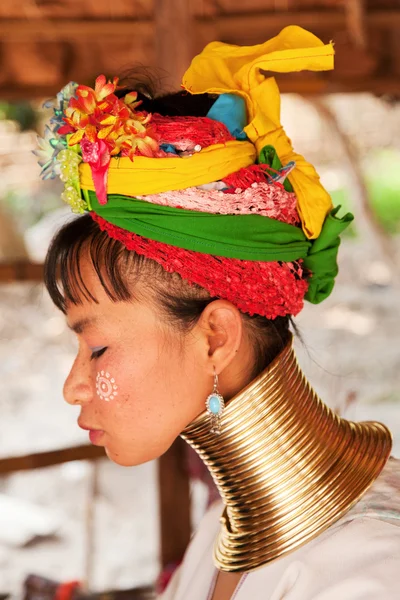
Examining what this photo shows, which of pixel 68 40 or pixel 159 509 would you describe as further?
pixel 68 40

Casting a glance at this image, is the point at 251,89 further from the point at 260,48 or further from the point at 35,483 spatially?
the point at 35,483

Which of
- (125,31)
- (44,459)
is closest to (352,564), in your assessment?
(44,459)

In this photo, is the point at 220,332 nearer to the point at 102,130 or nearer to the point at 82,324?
the point at 82,324

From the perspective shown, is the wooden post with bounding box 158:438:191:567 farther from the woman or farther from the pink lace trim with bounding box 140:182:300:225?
the pink lace trim with bounding box 140:182:300:225

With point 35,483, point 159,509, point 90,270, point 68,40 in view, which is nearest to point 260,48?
point 90,270

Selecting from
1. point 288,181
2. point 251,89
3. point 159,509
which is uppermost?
point 251,89

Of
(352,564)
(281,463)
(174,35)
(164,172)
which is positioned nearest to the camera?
(352,564)

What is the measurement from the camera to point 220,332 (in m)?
1.54

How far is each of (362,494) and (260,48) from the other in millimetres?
900

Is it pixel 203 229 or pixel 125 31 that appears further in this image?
pixel 125 31

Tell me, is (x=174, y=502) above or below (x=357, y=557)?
below

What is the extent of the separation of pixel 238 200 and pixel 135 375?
387 mm

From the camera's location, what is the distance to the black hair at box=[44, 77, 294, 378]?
1.51m

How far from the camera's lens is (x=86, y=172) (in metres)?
1.49
